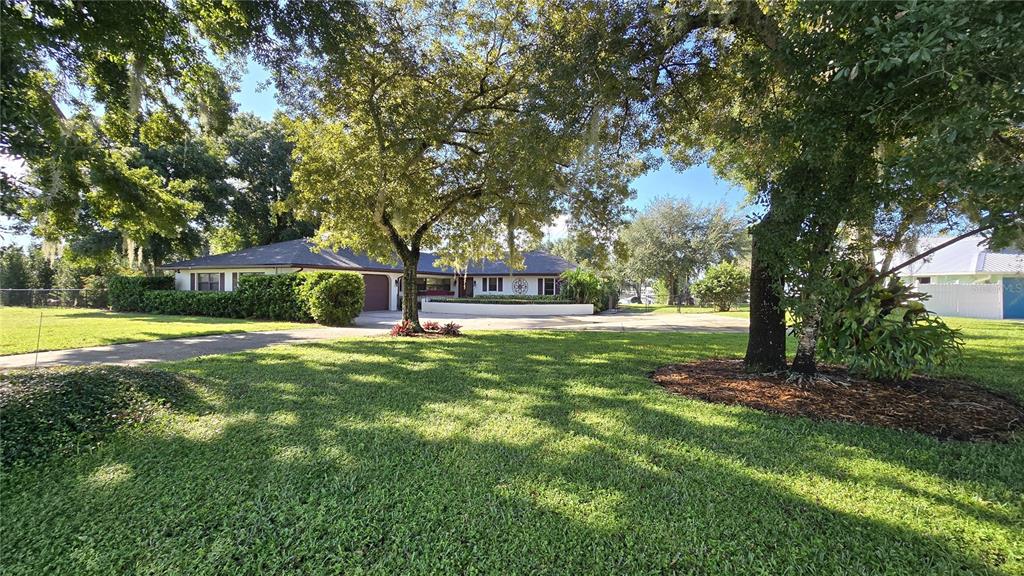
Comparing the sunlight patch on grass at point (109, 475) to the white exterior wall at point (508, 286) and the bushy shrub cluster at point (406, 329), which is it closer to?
the bushy shrub cluster at point (406, 329)

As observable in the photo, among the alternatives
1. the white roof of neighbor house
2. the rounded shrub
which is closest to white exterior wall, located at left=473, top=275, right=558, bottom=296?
the rounded shrub

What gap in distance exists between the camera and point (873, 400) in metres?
4.83

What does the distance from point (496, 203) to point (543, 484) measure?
8.39m

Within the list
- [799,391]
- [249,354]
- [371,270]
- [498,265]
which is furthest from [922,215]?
[498,265]

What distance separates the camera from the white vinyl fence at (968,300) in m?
17.5

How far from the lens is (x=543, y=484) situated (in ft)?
9.25

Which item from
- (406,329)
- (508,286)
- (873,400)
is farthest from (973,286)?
(406,329)

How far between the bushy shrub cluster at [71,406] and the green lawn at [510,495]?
9.9 inches

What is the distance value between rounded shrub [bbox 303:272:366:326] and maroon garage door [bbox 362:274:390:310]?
7628mm

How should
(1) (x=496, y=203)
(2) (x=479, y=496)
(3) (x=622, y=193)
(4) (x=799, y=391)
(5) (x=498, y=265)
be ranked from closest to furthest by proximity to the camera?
(2) (x=479, y=496)
(4) (x=799, y=391)
(3) (x=622, y=193)
(1) (x=496, y=203)
(5) (x=498, y=265)

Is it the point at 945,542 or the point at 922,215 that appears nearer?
the point at 945,542

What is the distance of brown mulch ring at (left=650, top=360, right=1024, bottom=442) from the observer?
13.3 ft

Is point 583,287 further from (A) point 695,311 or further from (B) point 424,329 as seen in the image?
(B) point 424,329

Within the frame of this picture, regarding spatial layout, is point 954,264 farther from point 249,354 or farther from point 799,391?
point 249,354
